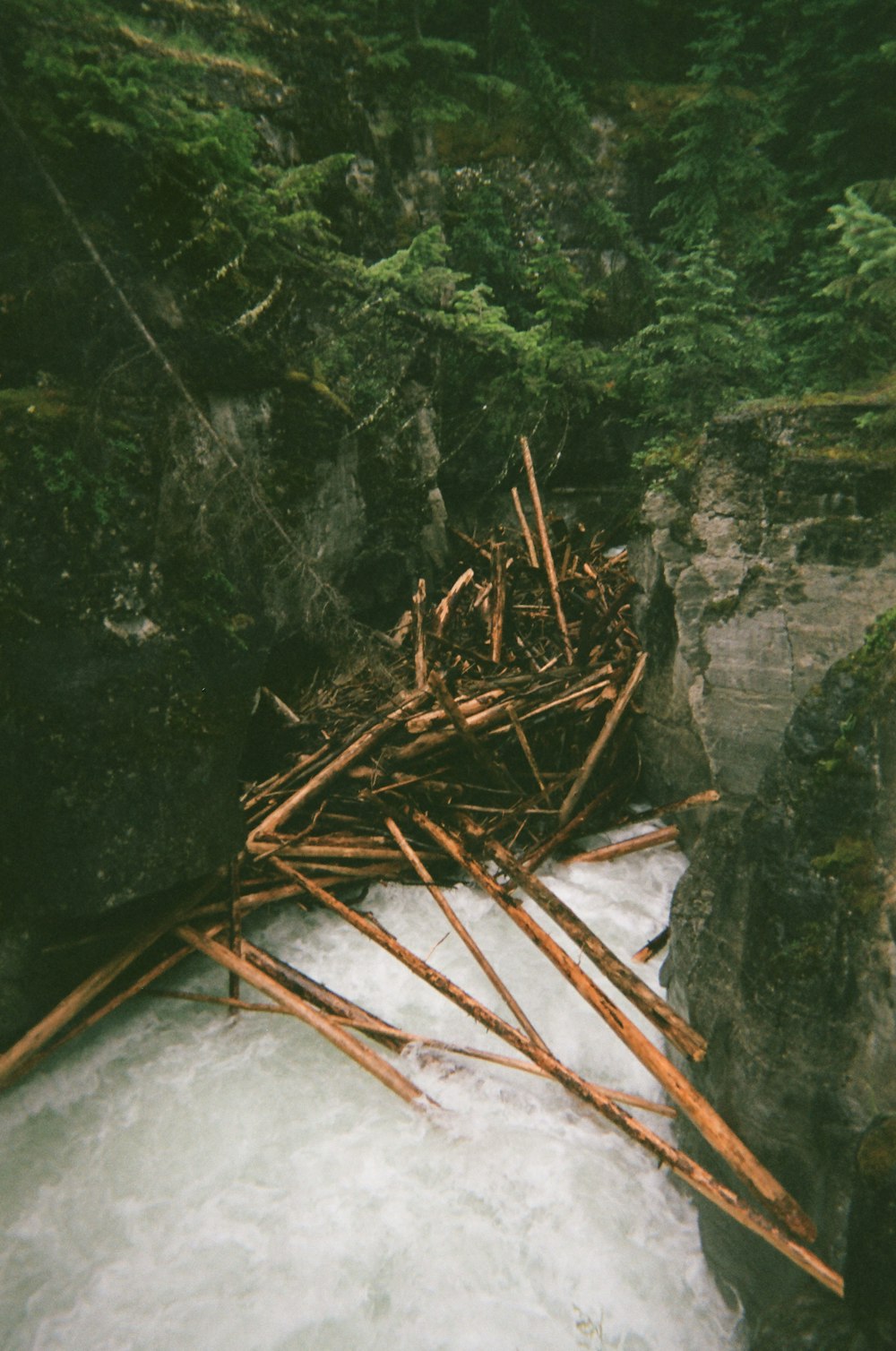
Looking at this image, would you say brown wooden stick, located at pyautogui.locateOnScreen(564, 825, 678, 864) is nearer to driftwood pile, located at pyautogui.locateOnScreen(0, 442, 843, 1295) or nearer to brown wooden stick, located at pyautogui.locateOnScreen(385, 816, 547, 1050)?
driftwood pile, located at pyautogui.locateOnScreen(0, 442, 843, 1295)

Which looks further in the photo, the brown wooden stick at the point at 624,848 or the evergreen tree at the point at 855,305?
the evergreen tree at the point at 855,305

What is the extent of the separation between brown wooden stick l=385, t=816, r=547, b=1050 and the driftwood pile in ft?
0.05

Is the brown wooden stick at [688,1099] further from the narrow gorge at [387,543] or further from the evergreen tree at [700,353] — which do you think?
the evergreen tree at [700,353]

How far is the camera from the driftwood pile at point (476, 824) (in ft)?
8.49

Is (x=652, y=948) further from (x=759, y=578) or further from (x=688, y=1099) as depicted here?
(x=759, y=578)

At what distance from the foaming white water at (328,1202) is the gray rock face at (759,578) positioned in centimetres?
176

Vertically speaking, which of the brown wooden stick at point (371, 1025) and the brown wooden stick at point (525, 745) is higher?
the brown wooden stick at point (525, 745)

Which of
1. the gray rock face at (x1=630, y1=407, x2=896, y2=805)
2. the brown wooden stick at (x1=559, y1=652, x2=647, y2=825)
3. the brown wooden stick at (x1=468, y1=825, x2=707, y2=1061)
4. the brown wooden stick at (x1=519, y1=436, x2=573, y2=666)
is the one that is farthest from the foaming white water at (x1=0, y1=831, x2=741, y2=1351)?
the brown wooden stick at (x1=519, y1=436, x2=573, y2=666)

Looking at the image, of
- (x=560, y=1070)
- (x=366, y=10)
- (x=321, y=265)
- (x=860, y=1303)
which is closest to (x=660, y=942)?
(x=560, y=1070)

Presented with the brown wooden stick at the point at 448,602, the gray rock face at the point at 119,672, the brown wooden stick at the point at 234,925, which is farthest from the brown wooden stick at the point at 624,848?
the brown wooden stick at the point at 448,602

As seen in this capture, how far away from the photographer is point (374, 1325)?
2.11 meters

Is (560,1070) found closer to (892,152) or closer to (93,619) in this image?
(93,619)

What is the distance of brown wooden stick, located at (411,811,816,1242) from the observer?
1982mm

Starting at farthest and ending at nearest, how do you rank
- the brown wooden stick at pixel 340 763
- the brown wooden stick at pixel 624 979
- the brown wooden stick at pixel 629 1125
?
the brown wooden stick at pixel 340 763 → the brown wooden stick at pixel 624 979 → the brown wooden stick at pixel 629 1125
